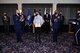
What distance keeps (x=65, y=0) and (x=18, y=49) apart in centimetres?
739

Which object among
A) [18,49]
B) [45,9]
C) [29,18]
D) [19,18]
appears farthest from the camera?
[45,9]

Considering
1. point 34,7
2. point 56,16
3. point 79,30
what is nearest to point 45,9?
point 34,7

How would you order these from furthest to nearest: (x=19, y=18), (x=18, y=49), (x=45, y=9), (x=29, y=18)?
(x=45, y=9) < (x=29, y=18) < (x=19, y=18) < (x=18, y=49)

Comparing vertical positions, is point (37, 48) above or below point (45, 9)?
below

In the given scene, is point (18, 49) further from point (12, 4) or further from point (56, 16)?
point (12, 4)

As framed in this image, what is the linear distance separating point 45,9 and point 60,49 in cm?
716

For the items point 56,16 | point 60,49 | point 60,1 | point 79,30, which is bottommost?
Result: point 60,49

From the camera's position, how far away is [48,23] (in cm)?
1509

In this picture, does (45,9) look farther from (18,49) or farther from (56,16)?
(18,49)

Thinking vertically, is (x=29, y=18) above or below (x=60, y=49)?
above

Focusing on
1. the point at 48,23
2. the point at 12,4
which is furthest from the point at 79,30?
the point at 12,4

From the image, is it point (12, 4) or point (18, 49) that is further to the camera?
Result: point (12, 4)

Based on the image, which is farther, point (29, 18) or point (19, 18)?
point (29, 18)

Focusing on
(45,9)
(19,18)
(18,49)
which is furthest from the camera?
(45,9)
